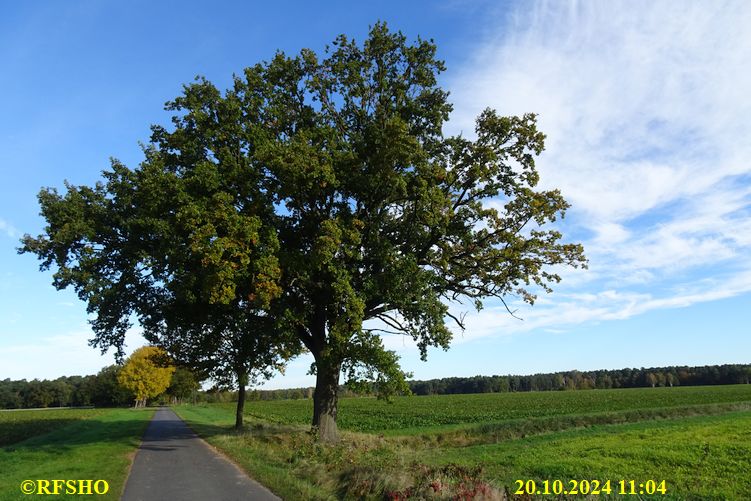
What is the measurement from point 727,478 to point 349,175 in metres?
15.7

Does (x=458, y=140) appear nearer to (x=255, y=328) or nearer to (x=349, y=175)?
(x=349, y=175)

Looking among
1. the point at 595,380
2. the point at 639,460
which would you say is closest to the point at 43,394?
the point at 639,460

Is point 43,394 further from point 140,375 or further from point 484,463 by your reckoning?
point 484,463

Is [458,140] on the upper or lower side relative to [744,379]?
upper

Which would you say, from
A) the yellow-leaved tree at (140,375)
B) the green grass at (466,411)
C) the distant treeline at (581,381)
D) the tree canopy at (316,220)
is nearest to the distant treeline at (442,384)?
the distant treeline at (581,381)

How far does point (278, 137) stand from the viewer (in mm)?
20203

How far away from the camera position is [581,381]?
17412 cm

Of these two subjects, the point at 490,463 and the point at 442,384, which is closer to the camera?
the point at 490,463

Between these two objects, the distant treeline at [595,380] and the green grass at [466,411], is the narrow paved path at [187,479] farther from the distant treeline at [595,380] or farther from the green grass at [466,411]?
the distant treeline at [595,380]

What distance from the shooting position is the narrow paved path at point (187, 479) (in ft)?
36.1

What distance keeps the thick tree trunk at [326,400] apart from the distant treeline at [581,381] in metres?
124

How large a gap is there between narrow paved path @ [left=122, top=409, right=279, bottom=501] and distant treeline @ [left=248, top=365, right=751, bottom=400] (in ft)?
418

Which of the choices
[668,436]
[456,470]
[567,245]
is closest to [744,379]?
[668,436]

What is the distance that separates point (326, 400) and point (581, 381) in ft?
578
